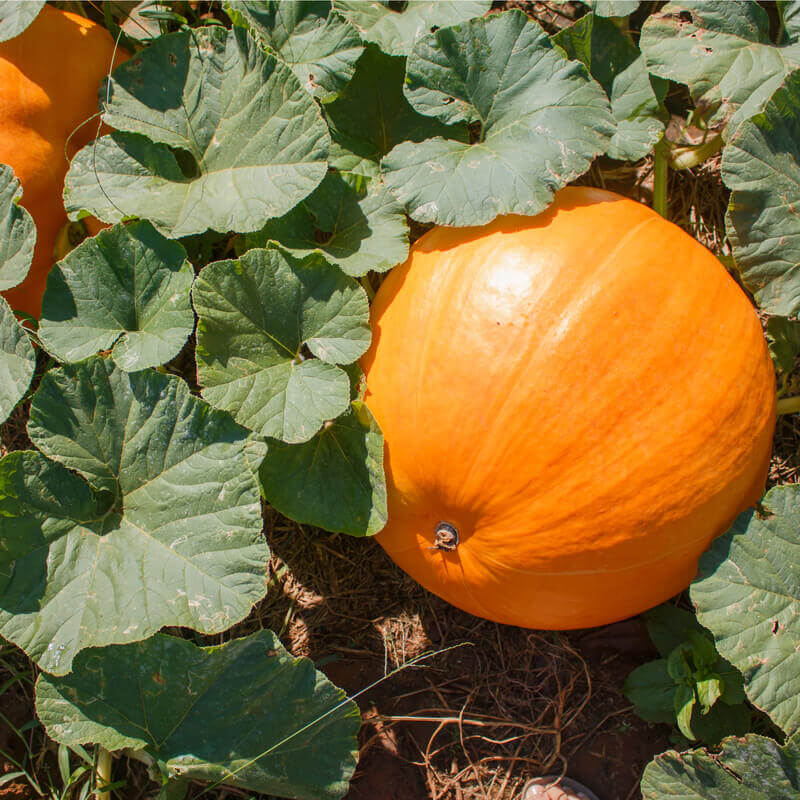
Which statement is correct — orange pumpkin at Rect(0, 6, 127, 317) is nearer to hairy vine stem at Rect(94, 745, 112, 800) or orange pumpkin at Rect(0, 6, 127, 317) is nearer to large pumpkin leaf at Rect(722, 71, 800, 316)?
hairy vine stem at Rect(94, 745, 112, 800)

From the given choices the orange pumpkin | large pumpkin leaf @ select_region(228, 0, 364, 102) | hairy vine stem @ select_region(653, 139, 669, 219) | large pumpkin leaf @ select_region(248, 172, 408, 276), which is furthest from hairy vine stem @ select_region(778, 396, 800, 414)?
the orange pumpkin

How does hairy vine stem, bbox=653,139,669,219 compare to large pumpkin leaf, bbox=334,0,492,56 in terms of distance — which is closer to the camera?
large pumpkin leaf, bbox=334,0,492,56

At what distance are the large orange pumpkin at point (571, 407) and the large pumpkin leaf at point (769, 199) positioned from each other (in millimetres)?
184

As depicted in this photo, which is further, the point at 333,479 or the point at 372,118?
the point at 372,118

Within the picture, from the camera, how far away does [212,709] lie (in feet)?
6.71

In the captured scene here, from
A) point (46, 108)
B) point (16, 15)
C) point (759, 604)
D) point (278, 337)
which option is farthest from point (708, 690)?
point (16, 15)

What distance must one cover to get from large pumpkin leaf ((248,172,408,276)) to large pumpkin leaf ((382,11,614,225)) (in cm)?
10

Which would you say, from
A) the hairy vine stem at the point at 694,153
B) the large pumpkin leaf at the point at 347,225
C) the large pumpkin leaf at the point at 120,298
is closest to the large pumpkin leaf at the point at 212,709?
the large pumpkin leaf at the point at 120,298

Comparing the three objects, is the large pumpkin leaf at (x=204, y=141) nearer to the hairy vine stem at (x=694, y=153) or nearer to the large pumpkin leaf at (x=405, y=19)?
the large pumpkin leaf at (x=405, y=19)

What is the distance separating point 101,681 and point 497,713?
1.13 m

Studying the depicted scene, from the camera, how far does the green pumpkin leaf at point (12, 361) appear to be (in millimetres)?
1920

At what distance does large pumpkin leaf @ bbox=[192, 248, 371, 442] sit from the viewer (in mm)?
1920

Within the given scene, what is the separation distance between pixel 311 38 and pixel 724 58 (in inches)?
44.5

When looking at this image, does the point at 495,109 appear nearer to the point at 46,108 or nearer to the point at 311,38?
the point at 311,38
